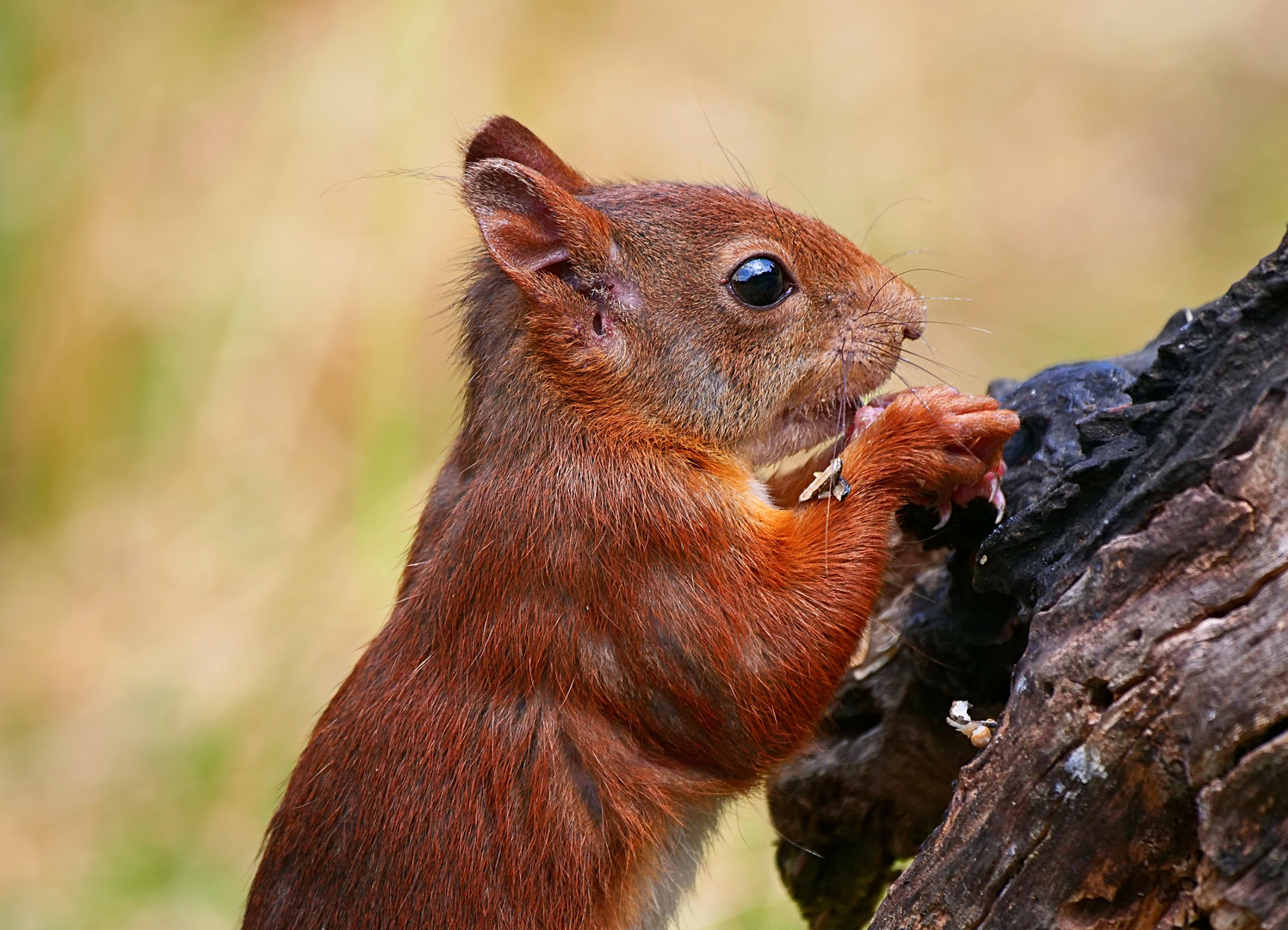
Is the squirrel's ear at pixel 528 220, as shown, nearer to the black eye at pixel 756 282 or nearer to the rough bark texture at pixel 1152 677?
the black eye at pixel 756 282

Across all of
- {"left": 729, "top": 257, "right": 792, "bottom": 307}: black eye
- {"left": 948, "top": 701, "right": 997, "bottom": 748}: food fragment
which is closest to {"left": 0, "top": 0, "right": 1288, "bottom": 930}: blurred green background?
{"left": 729, "top": 257, "right": 792, "bottom": 307}: black eye

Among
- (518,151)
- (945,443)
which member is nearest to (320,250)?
(518,151)

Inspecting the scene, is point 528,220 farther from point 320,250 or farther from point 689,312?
point 320,250

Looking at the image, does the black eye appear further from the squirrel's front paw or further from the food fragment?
the food fragment

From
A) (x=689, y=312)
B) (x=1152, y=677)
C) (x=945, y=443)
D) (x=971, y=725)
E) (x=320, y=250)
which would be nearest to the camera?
(x=1152, y=677)

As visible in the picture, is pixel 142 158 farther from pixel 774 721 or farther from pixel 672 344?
pixel 774 721

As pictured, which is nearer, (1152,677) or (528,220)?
(1152,677)
